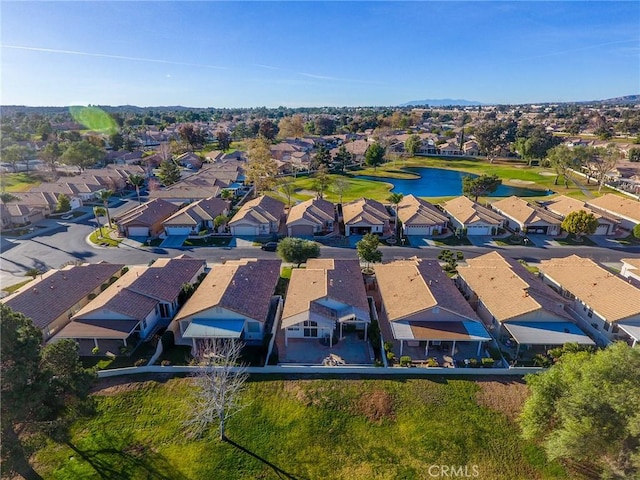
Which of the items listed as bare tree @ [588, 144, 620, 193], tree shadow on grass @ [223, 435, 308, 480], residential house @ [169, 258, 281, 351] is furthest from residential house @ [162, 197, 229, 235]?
bare tree @ [588, 144, 620, 193]

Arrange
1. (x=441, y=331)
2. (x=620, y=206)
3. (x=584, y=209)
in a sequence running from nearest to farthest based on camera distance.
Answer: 1. (x=441, y=331)
2. (x=584, y=209)
3. (x=620, y=206)

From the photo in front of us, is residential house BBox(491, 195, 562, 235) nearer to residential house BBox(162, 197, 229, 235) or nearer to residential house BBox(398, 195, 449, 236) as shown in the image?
residential house BBox(398, 195, 449, 236)

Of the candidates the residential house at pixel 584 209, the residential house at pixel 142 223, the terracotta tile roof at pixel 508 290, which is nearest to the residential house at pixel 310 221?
the residential house at pixel 142 223

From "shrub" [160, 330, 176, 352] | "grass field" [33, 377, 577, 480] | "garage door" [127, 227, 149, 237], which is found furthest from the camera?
"garage door" [127, 227, 149, 237]

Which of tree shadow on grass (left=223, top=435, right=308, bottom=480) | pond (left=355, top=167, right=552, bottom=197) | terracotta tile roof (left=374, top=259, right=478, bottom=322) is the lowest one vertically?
pond (left=355, top=167, right=552, bottom=197)

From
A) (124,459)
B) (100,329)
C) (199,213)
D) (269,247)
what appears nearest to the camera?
(124,459)

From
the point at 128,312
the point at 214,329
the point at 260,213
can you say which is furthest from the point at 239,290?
the point at 260,213

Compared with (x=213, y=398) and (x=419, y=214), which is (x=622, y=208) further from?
(x=213, y=398)
